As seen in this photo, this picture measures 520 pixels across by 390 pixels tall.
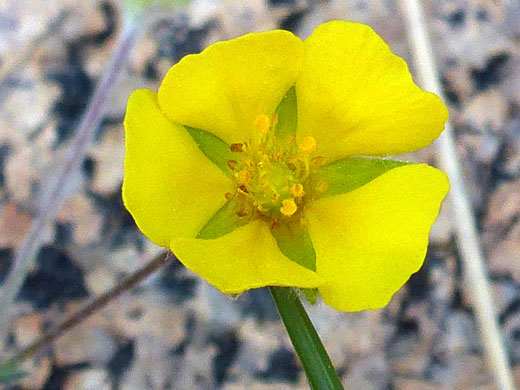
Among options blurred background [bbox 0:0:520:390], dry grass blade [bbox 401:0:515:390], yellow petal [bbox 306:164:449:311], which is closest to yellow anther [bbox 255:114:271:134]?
yellow petal [bbox 306:164:449:311]

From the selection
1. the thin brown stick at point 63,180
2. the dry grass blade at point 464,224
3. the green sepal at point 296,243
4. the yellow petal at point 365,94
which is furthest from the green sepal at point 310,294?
the dry grass blade at point 464,224

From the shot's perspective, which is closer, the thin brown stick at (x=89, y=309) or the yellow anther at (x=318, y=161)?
the yellow anther at (x=318, y=161)

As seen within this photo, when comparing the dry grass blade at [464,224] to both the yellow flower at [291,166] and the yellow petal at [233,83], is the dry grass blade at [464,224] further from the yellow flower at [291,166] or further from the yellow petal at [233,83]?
the yellow petal at [233,83]

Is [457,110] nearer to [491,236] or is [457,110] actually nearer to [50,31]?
[491,236]

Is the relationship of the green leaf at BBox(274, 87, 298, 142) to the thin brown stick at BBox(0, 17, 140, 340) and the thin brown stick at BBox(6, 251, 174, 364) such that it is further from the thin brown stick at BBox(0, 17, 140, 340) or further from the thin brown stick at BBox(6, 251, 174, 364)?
the thin brown stick at BBox(0, 17, 140, 340)

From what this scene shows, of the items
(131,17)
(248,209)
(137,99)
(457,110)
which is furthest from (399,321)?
(137,99)

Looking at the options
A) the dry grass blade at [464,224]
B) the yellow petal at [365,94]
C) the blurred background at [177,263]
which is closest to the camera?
the yellow petal at [365,94]
